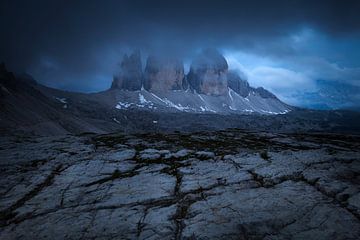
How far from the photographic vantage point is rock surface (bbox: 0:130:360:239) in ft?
26.0

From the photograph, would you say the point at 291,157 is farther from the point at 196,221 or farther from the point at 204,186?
the point at 196,221

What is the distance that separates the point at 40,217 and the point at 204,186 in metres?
5.94

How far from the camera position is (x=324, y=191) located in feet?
31.2

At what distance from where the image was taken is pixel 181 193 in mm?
10195

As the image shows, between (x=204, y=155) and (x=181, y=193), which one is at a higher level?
(x=204, y=155)

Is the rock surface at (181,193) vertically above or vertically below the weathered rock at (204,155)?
below

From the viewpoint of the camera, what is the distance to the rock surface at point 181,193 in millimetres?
7910

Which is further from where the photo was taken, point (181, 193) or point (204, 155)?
point (204, 155)

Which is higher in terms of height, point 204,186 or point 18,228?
point 204,186

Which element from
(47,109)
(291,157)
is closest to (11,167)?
(291,157)

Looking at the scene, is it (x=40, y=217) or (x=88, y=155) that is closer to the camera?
(x=40, y=217)

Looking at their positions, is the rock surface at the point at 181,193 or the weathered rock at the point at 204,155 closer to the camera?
the rock surface at the point at 181,193

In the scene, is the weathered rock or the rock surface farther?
the weathered rock

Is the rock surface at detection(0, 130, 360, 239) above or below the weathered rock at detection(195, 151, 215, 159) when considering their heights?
below
